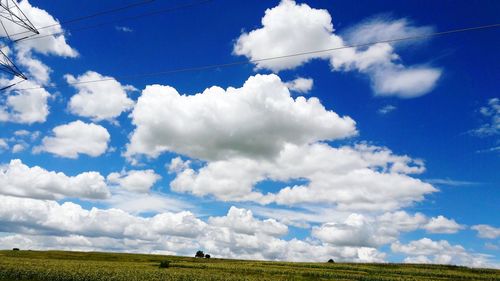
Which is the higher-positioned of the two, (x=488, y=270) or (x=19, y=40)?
(x=19, y=40)

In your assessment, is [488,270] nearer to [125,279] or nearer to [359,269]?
[359,269]

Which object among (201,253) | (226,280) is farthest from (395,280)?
(201,253)

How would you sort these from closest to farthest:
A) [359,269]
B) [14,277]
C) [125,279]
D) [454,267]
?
[125,279]
[14,277]
[359,269]
[454,267]

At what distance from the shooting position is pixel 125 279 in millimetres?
52688

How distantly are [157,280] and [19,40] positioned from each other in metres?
32.3

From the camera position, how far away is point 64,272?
56719 mm

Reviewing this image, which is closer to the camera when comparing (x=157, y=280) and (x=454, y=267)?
(x=157, y=280)

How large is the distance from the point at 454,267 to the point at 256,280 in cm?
8202

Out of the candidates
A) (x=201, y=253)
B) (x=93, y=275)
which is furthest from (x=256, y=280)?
(x=201, y=253)

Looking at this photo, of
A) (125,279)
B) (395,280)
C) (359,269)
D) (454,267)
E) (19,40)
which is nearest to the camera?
(19,40)

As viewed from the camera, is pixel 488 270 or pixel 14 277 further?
pixel 488 270

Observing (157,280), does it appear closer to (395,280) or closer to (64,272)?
(64,272)

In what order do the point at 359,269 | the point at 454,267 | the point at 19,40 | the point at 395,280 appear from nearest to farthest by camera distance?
the point at 19,40 → the point at 395,280 → the point at 359,269 → the point at 454,267

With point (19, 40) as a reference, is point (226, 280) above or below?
below
